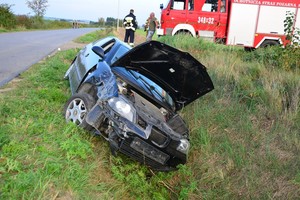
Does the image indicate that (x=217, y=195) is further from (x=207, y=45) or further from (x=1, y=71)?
(x=207, y=45)

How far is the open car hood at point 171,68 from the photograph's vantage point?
4.34 meters

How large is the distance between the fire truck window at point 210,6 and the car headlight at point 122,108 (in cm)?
1182

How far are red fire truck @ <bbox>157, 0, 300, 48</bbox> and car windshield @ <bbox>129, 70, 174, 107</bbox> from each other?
9697mm

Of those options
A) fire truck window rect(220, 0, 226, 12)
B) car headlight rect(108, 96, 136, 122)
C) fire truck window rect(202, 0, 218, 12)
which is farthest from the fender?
car headlight rect(108, 96, 136, 122)

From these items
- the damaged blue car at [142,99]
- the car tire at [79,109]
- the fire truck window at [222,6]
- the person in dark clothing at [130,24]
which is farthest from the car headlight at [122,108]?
the fire truck window at [222,6]

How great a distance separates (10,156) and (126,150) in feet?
4.17

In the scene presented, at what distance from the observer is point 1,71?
8.16 metres

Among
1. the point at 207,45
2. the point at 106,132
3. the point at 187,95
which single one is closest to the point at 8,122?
the point at 106,132

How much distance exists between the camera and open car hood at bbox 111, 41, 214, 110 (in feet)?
14.2

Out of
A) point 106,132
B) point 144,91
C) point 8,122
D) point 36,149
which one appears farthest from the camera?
point 144,91

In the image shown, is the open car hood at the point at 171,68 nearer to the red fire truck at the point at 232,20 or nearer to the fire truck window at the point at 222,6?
the red fire truck at the point at 232,20

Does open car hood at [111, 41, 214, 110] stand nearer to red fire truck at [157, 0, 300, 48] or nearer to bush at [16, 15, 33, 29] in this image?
red fire truck at [157, 0, 300, 48]

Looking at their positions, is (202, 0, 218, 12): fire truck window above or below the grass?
above

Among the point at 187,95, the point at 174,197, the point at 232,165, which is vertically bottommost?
the point at 174,197
